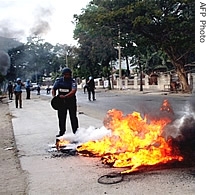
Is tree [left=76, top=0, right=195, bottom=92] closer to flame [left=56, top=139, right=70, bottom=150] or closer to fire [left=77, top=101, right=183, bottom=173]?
flame [left=56, top=139, right=70, bottom=150]

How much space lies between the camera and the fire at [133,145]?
4.20 m

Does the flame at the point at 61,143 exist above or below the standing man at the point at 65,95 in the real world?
below

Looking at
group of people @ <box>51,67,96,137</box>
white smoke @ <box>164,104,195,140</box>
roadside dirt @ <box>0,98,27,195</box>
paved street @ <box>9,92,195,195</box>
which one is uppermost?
group of people @ <box>51,67,96,137</box>

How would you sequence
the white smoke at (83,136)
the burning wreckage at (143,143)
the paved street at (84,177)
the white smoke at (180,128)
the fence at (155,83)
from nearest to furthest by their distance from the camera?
the paved street at (84,177) < the white smoke at (180,128) < the burning wreckage at (143,143) < the white smoke at (83,136) < the fence at (155,83)

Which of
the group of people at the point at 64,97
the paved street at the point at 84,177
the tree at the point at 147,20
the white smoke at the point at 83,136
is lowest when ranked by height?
the paved street at the point at 84,177

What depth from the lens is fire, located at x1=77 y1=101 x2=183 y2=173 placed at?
13.8 feet

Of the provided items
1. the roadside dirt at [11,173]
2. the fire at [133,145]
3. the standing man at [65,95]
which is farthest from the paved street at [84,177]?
the standing man at [65,95]

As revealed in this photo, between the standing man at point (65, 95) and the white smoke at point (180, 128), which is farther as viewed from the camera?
the standing man at point (65, 95)

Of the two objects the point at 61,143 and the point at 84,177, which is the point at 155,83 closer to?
the point at 61,143

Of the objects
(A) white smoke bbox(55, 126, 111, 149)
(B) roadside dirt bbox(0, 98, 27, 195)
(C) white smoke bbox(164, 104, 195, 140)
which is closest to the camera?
(B) roadside dirt bbox(0, 98, 27, 195)

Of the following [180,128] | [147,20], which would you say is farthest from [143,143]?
[147,20]

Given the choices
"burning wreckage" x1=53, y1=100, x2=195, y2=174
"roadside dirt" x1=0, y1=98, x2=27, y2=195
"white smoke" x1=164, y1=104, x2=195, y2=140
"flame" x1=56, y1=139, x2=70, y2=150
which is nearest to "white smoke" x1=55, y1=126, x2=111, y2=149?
"flame" x1=56, y1=139, x2=70, y2=150

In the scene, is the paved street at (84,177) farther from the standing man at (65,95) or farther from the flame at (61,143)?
the standing man at (65,95)
